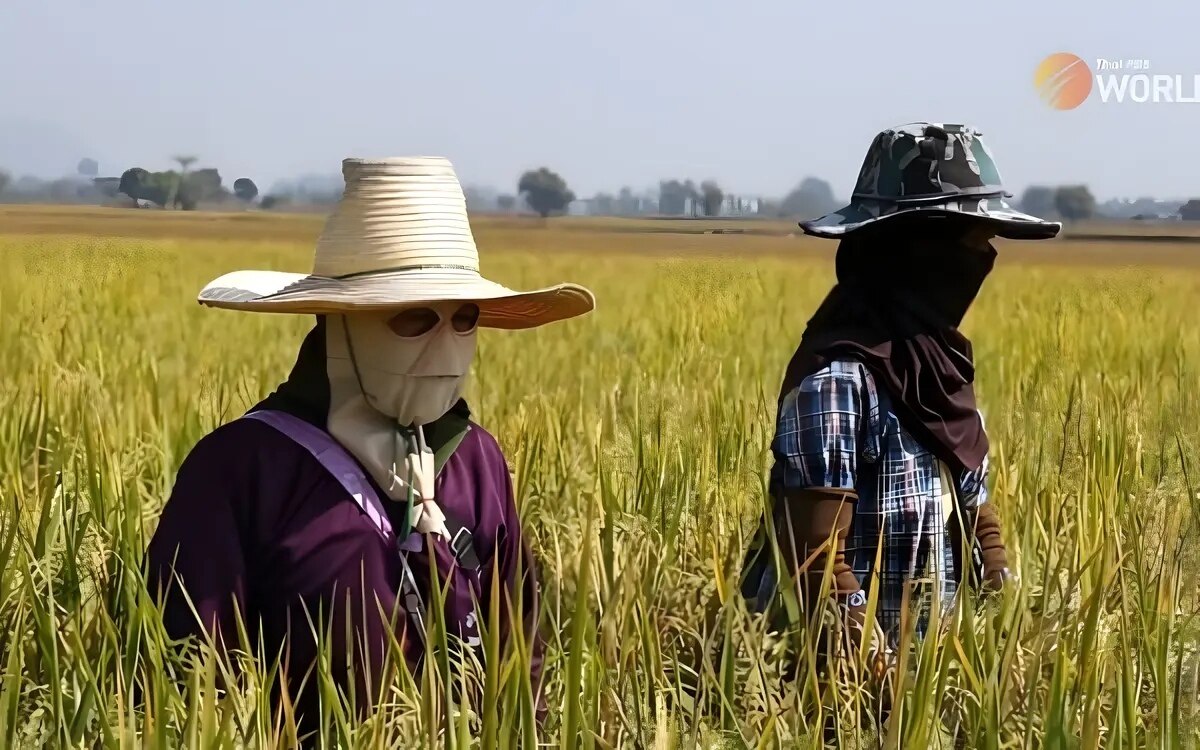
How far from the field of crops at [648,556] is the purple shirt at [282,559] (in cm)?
7

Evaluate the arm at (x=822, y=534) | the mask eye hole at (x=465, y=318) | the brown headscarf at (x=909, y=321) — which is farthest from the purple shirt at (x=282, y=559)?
the brown headscarf at (x=909, y=321)

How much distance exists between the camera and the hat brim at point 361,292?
5.16ft

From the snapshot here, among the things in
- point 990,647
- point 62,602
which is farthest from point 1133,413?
point 62,602

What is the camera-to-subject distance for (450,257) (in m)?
1.68

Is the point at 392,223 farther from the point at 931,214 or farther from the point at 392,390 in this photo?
the point at 931,214

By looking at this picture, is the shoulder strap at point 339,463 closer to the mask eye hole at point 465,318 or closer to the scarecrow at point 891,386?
the mask eye hole at point 465,318

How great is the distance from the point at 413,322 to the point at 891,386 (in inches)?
24.5

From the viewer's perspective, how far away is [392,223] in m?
1.68

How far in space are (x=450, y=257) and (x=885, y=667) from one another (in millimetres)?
724

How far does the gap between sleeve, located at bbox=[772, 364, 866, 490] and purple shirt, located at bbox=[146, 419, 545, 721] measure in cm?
39

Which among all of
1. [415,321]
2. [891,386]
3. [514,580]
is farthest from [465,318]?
[891,386]

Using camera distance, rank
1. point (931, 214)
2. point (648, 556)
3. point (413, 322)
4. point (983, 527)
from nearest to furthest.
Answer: point (413, 322)
point (931, 214)
point (648, 556)
point (983, 527)

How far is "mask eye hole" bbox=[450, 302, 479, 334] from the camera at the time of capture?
66.3 inches

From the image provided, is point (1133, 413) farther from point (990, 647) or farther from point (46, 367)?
point (46, 367)
